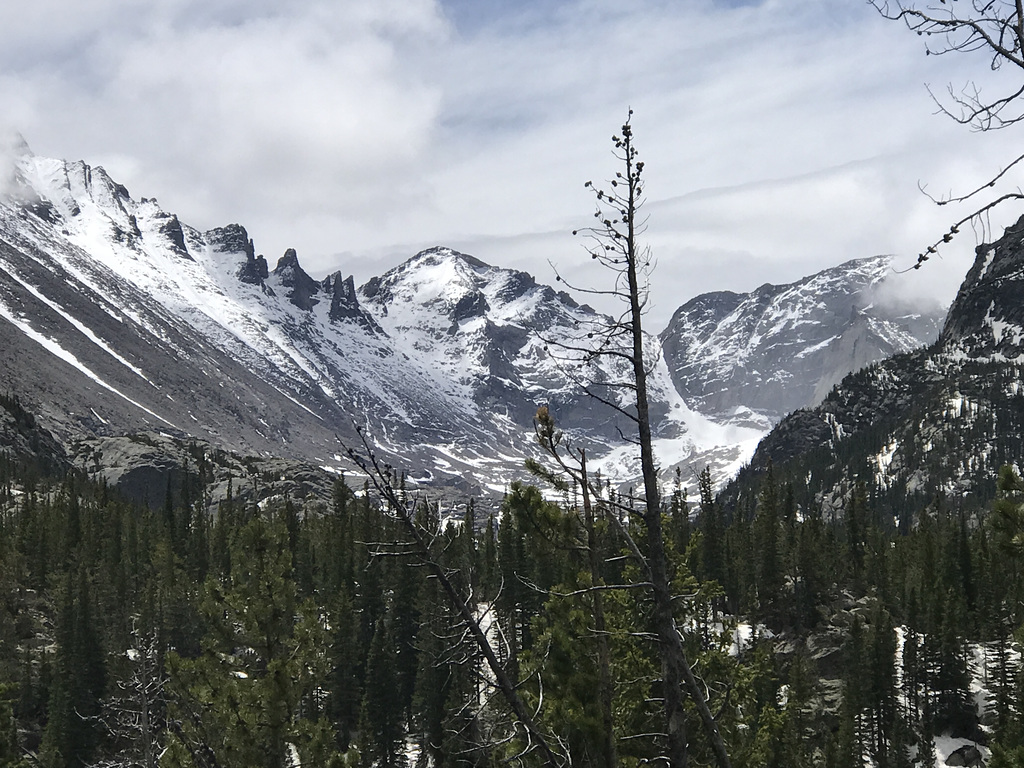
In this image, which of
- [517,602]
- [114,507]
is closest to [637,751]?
[517,602]

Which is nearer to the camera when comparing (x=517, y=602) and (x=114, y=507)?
(x=517, y=602)

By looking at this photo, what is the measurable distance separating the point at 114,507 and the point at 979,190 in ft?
371

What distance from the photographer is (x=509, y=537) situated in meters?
82.7

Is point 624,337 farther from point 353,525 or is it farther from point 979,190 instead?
point 353,525

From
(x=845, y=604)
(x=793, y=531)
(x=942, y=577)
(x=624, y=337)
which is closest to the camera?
(x=624, y=337)

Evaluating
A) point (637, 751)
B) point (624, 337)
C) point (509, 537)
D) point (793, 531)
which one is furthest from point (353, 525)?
point (624, 337)

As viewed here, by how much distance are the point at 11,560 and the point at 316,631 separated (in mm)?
68916

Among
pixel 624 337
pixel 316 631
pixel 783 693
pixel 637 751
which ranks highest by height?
pixel 624 337

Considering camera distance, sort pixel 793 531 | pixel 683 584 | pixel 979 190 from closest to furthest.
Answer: pixel 979 190
pixel 683 584
pixel 793 531

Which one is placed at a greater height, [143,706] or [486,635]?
[486,635]

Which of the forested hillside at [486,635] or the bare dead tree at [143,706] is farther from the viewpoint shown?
the forested hillside at [486,635]

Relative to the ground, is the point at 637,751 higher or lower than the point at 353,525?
lower

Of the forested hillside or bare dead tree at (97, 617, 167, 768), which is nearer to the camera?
bare dead tree at (97, 617, 167, 768)

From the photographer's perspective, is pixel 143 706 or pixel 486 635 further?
pixel 143 706
